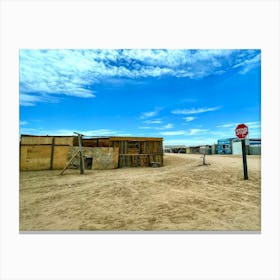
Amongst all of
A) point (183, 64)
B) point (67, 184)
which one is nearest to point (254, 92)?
point (183, 64)

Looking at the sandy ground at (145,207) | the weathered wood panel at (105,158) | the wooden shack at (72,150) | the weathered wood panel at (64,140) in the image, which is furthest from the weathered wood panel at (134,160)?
the sandy ground at (145,207)

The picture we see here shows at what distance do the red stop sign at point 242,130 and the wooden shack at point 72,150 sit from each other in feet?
18.7

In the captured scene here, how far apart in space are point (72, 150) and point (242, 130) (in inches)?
319

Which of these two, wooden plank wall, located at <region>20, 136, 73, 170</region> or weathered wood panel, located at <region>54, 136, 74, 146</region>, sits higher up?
weathered wood panel, located at <region>54, 136, 74, 146</region>

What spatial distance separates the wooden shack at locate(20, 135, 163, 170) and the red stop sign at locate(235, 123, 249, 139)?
5694 mm

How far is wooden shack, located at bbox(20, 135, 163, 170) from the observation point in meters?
8.65

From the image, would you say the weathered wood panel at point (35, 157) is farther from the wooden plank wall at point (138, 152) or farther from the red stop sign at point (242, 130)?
the red stop sign at point (242, 130)

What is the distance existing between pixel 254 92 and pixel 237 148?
18672mm

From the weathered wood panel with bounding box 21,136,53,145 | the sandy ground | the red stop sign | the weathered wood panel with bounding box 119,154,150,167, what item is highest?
the red stop sign

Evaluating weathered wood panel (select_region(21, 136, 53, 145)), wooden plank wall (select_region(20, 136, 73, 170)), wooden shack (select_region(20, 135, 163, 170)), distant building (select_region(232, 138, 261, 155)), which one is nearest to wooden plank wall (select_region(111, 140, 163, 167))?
wooden shack (select_region(20, 135, 163, 170))

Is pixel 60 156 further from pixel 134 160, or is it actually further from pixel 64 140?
pixel 134 160

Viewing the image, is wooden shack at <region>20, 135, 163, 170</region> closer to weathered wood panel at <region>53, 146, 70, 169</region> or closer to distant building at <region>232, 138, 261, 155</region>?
weathered wood panel at <region>53, 146, 70, 169</region>
